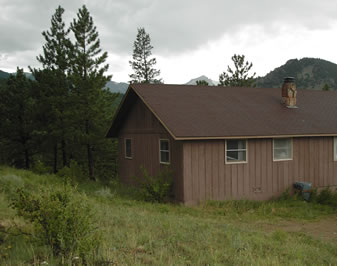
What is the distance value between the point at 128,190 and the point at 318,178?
29.4ft

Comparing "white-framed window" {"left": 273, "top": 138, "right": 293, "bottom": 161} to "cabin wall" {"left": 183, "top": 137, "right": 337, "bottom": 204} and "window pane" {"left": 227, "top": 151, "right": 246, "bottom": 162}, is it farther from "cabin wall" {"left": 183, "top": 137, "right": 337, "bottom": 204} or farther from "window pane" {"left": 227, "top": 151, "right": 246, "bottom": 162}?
"window pane" {"left": 227, "top": 151, "right": 246, "bottom": 162}

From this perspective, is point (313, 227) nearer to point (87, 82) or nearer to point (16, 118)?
point (87, 82)

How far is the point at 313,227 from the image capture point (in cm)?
1100

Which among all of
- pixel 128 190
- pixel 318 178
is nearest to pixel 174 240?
pixel 128 190

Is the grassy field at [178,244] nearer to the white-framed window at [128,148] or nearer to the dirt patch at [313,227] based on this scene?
the dirt patch at [313,227]

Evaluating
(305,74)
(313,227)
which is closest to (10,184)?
(313,227)

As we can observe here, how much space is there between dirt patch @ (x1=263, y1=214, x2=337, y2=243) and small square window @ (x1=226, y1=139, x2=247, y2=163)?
346cm

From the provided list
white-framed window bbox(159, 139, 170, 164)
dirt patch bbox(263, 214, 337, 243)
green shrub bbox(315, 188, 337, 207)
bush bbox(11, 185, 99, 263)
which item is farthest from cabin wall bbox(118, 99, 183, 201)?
bush bbox(11, 185, 99, 263)

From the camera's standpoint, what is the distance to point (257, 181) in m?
14.5

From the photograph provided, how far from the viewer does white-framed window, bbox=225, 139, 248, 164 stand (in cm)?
1409

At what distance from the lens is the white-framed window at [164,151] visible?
1470 centimetres

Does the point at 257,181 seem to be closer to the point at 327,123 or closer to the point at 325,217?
the point at 325,217

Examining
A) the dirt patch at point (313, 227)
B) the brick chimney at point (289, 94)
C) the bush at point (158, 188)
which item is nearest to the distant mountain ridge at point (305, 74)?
the brick chimney at point (289, 94)

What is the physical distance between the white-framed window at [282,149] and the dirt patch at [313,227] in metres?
3.58
